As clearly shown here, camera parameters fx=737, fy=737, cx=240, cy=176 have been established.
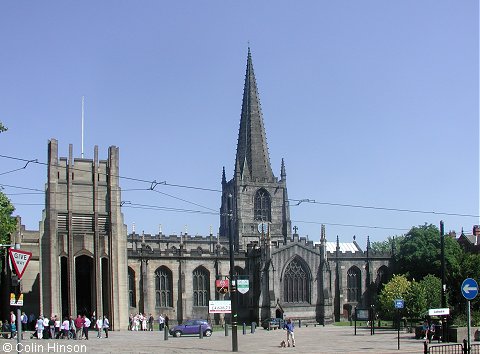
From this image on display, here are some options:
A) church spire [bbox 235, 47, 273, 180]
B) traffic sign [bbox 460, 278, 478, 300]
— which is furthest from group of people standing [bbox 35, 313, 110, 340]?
church spire [bbox 235, 47, 273, 180]

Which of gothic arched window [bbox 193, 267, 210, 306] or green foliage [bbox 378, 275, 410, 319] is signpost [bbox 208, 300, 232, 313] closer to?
green foliage [bbox 378, 275, 410, 319]

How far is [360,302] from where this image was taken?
87.4 m

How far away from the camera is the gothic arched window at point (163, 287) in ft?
256

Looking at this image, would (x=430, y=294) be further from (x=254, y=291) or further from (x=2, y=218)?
(x=2, y=218)

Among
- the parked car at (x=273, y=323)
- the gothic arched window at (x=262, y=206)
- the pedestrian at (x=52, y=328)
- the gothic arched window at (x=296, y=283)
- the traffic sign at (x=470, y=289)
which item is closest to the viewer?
the traffic sign at (x=470, y=289)

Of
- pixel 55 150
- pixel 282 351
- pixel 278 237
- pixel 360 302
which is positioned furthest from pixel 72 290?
pixel 278 237

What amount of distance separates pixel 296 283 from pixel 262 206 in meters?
24.0

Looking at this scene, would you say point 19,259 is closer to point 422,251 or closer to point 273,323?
point 273,323

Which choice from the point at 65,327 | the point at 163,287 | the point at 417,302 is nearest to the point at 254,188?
the point at 163,287

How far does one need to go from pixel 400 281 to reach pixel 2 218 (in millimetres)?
40571

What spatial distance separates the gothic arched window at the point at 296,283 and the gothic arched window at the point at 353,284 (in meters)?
9.52

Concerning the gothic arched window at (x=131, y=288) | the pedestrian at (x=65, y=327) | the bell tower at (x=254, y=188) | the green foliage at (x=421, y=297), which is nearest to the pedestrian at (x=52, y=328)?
the pedestrian at (x=65, y=327)

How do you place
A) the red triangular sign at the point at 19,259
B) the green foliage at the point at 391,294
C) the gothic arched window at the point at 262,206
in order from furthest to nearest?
the gothic arched window at the point at 262,206 → the green foliage at the point at 391,294 → the red triangular sign at the point at 19,259

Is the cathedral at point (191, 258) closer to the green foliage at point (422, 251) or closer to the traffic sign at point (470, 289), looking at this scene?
the green foliage at point (422, 251)
